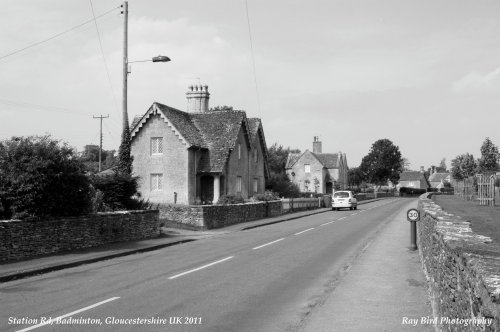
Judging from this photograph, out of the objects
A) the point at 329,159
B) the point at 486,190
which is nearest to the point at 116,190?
the point at 486,190

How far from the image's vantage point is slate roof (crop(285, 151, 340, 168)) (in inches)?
3322

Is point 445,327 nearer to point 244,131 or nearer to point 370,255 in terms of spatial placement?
point 370,255

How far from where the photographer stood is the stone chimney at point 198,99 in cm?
4684

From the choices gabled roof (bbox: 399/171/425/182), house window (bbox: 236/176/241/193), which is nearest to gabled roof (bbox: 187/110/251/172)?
house window (bbox: 236/176/241/193)

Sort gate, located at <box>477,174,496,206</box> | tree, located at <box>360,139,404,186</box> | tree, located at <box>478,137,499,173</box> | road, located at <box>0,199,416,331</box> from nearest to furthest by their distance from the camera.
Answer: road, located at <box>0,199,416,331</box>, gate, located at <box>477,174,496,206</box>, tree, located at <box>478,137,499,173</box>, tree, located at <box>360,139,404,186</box>

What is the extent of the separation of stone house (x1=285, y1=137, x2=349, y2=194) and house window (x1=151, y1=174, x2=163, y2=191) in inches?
1641

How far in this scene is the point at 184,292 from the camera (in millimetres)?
9453

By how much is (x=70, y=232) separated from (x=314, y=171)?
2631 inches

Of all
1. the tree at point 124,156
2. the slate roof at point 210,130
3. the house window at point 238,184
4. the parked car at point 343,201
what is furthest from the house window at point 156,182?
the parked car at point 343,201

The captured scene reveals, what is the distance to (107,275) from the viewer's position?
11.8m

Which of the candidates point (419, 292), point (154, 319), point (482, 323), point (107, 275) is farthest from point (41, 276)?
point (482, 323)

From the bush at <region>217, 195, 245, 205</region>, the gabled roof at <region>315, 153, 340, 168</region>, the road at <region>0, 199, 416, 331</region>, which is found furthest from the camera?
the gabled roof at <region>315, 153, 340, 168</region>

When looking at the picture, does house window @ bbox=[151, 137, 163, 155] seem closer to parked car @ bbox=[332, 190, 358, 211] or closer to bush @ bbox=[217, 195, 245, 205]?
bush @ bbox=[217, 195, 245, 205]

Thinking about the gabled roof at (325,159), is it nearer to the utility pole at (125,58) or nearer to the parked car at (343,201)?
the parked car at (343,201)
